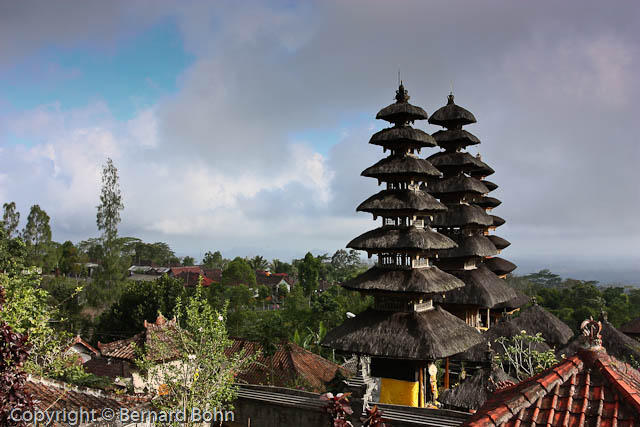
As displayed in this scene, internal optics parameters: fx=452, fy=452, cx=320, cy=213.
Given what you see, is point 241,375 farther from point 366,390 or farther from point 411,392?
point 366,390

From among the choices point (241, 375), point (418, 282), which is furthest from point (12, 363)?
point (241, 375)

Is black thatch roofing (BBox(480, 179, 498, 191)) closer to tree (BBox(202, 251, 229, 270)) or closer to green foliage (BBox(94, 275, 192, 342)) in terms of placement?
green foliage (BBox(94, 275, 192, 342))

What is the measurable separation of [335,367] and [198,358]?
14133 millimetres

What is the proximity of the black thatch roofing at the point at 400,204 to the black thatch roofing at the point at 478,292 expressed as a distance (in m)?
5.18

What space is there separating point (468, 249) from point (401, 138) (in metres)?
7.12

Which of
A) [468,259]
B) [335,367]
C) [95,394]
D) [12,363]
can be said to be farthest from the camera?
[335,367]

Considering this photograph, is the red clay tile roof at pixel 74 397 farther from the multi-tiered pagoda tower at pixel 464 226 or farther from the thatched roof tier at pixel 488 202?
the thatched roof tier at pixel 488 202

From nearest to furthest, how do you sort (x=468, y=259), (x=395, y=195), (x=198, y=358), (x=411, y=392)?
1. (x=198, y=358)
2. (x=411, y=392)
3. (x=395, y=195)
4. (x=468, y=259)

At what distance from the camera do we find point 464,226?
21969mm

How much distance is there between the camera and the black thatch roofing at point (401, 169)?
663 inches

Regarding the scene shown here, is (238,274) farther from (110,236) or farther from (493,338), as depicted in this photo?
(493,338)

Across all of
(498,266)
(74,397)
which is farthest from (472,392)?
(498,266)

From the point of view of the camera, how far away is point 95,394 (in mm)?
11117

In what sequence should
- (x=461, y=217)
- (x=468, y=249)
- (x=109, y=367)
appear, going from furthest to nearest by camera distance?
(x=109, y=367), (x=461, y=217), (x=468, y=249)
